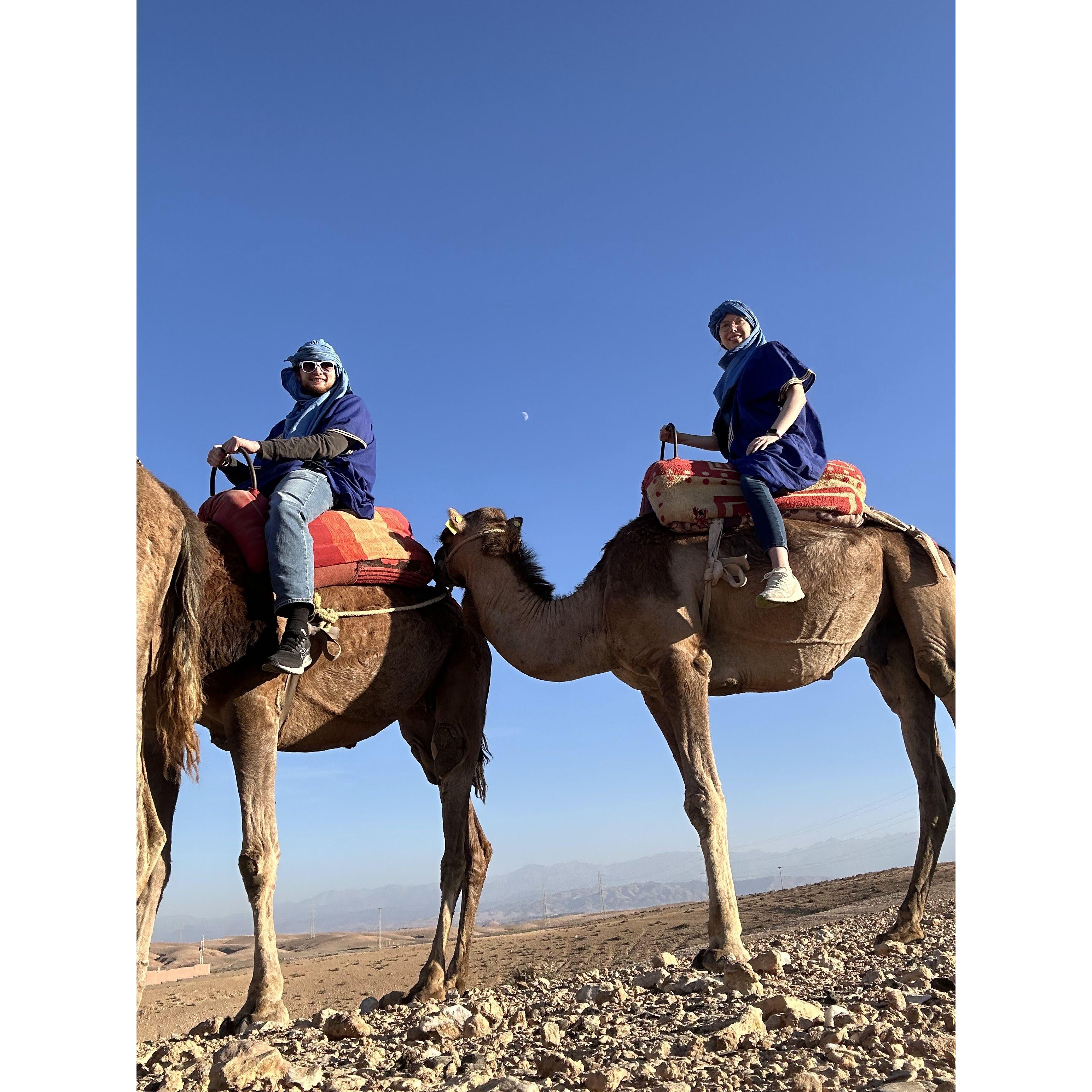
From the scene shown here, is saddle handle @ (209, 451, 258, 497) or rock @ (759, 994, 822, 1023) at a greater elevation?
saddle handle @ (209, 451, 258, 497)

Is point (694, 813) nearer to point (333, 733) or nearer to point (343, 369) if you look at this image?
point (333, 733)

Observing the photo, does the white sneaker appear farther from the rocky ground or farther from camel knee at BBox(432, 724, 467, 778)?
camel knee at BBox(432, 724, 467, 778)

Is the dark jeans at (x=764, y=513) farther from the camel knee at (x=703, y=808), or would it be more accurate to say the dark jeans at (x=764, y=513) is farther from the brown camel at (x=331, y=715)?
the brown camel at (x=331, y=715)

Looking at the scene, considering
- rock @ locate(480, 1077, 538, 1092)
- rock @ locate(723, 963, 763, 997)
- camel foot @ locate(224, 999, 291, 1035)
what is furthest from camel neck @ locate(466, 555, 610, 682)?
rock @ locate(480, 1077, 538, 1092)

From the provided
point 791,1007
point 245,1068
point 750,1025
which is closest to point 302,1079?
point 245,1068

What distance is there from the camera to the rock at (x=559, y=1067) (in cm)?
375

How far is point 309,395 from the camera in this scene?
7547 mm

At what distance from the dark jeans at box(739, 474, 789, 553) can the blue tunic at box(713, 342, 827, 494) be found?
20cm

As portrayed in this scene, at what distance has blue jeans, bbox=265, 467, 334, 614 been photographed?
627 centimetres

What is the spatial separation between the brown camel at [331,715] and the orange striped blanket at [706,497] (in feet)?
5.92

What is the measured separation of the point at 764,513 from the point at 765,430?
774 mm

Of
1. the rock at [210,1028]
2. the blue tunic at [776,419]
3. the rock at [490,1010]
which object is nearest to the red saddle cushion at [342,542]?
the blue tunic at [776,419]

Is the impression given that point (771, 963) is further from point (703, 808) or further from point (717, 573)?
point (717, 573)

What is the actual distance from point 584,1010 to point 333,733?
295 cm
